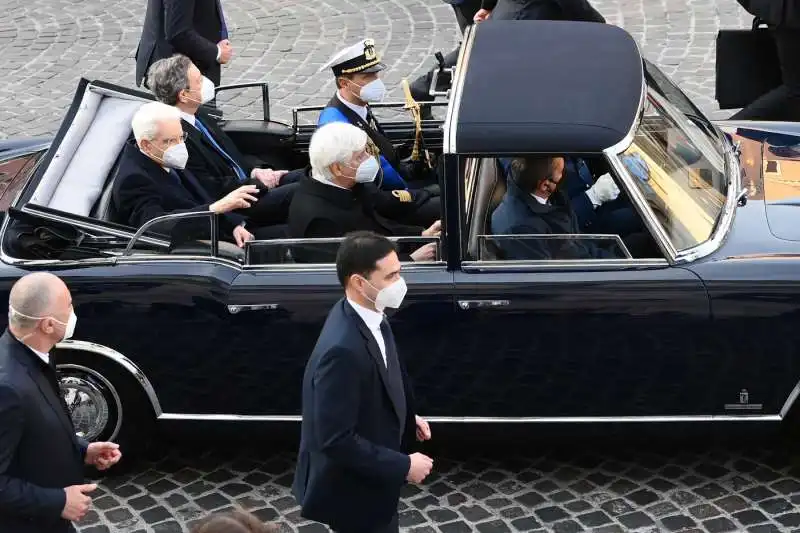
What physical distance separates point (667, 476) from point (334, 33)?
7110 millimetres

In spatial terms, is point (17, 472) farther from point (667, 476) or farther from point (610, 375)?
point (667, 476)

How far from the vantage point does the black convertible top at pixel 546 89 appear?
18.8 feet

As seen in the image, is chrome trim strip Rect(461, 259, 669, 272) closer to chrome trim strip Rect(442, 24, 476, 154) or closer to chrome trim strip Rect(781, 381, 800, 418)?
chrome trim strip Rect(442, 24, 476, 154)

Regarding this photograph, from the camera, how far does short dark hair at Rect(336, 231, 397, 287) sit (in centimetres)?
450

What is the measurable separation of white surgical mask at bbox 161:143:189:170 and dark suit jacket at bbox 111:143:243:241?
0.05 metres

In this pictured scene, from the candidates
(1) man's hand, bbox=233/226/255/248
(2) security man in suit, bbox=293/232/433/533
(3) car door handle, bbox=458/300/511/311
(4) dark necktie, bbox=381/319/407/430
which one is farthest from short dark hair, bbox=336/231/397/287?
(1) man's hand, bbox=233/226/255/248

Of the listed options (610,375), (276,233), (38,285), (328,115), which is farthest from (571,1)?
(38,285)

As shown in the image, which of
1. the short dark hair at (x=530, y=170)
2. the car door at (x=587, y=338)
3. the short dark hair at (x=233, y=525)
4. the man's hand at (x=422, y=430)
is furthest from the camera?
the short dark hair at (x=530, y=170)

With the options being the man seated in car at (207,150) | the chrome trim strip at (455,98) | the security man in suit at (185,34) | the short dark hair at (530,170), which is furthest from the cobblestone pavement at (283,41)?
the short dark hair at (530,170)

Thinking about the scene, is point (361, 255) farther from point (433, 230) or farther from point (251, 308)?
point (433, 230)

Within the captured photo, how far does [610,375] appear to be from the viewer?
575 centimetres

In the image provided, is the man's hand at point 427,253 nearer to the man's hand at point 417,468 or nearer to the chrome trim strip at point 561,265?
the chrome trim strip at point 561,265

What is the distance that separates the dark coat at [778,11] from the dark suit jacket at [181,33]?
361 centimetres

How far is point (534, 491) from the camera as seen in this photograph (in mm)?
6035
